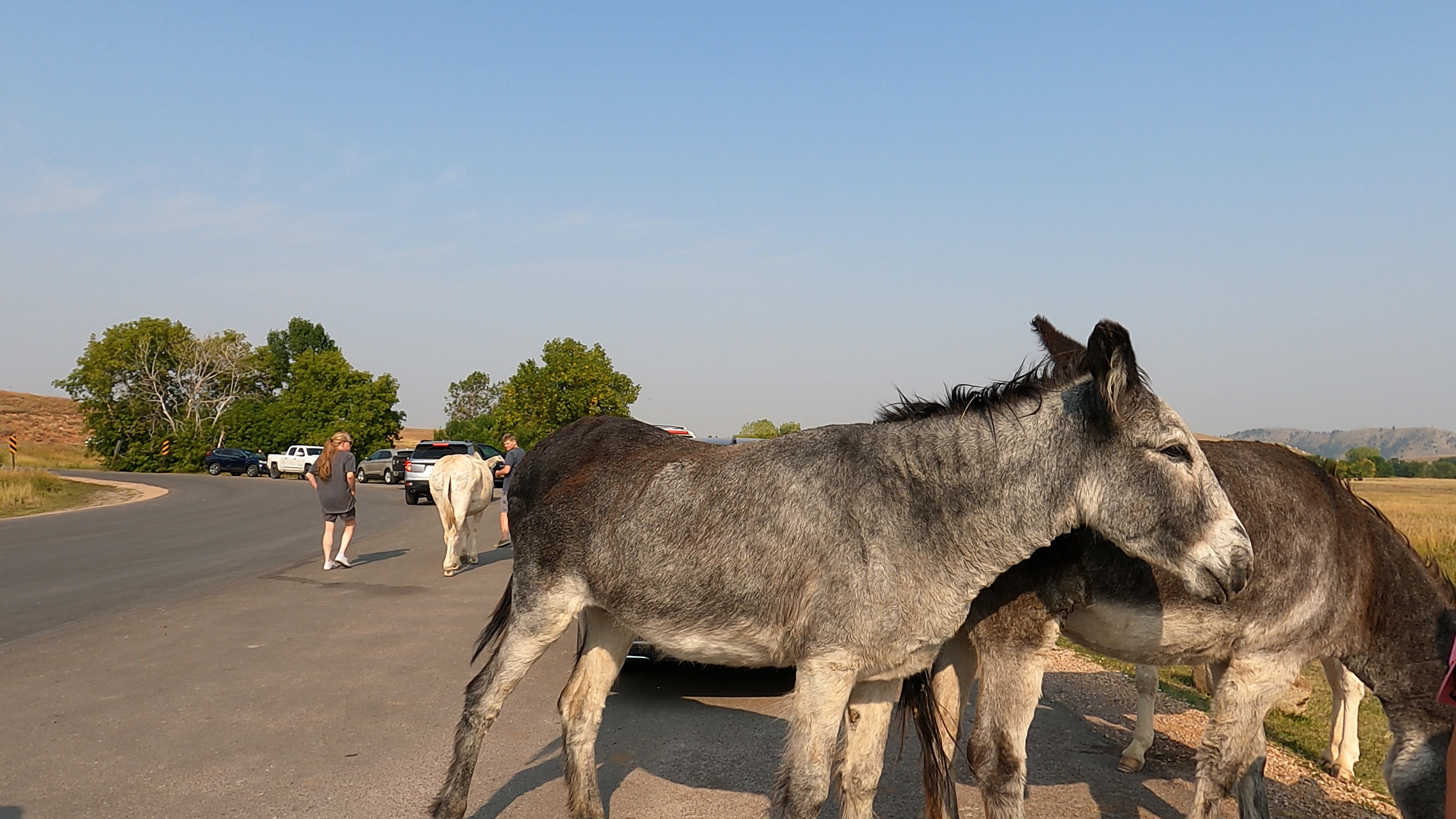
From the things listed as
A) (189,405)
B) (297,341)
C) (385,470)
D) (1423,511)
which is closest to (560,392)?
(385,470)

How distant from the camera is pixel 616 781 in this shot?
17.2ft

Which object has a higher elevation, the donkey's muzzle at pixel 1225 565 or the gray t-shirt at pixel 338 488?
the donkey's muzzle at pixel 1225 565

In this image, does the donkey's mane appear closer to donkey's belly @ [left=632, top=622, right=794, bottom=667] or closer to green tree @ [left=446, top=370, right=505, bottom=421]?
donkey's belly @ [left=632, top=622, right=794, bottom=667]

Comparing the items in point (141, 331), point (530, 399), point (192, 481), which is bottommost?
point (192, 481)

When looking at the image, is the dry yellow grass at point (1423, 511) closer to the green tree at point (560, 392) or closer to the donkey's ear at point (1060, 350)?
the donkey's ear at point (1060, 350)

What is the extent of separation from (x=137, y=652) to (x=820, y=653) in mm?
7344

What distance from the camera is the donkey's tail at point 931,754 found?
4.45 m

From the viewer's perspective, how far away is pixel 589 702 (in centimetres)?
481

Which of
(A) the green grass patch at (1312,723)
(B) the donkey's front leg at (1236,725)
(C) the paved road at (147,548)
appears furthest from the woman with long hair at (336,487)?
(B) the donkey's front leg at (1236,725)

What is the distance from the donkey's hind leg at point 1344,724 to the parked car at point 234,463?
56468mm

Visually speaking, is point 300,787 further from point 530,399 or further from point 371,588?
point 530,399

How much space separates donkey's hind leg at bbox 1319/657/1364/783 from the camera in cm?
582

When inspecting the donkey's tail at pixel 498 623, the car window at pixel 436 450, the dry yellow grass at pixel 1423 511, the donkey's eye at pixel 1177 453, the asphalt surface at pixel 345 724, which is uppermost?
the donkey's eye at pixel 1177 453

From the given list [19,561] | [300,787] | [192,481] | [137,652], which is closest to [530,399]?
[192,481]
